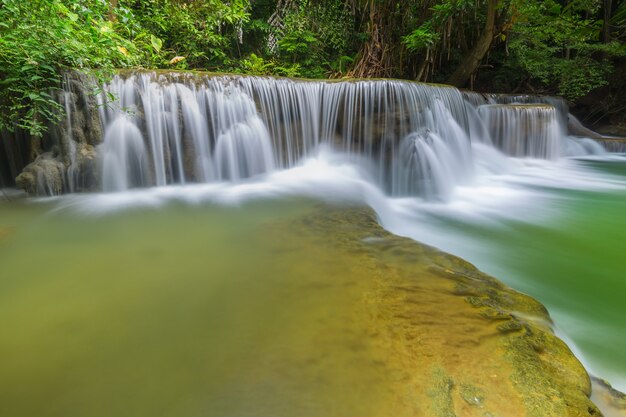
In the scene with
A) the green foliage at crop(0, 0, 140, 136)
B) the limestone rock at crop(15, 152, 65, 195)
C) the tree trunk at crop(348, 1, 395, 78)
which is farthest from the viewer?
the tree trunk at crop(348, 1, 395, 78)

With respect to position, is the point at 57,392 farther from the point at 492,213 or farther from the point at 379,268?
the point at 492,213

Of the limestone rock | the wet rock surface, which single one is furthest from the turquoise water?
the limestone rock

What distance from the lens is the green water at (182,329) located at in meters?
1.32

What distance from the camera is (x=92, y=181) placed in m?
4.79

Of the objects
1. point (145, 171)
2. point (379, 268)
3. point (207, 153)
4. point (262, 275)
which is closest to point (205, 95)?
point (207, 153)

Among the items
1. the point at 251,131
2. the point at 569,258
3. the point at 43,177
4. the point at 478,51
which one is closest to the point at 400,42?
the point at 478,51

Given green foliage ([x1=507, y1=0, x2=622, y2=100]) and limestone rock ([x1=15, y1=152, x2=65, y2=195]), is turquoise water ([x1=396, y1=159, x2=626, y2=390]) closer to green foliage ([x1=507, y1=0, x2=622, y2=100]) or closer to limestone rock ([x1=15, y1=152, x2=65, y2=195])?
limestone rock ([x1=15, y1=152, x2=65, y2=195])

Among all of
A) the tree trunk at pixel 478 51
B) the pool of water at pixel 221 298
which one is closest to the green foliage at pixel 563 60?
the tree trunk at pixel 478 51

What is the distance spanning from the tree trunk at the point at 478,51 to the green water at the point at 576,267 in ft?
20.8

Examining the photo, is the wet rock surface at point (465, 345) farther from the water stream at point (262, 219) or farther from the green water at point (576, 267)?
the green water at point (576, 267)

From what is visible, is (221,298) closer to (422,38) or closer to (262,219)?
(262,219)

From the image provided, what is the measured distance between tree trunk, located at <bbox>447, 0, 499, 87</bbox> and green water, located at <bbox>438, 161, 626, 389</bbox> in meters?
6.35

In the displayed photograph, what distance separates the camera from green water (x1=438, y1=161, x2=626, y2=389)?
2.23 meters

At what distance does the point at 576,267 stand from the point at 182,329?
3745 millimetres
